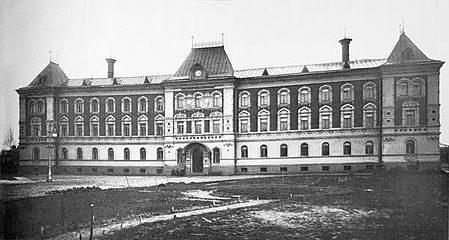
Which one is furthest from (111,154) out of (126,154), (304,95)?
(304,95)

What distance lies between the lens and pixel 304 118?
6742 mm

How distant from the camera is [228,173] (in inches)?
282

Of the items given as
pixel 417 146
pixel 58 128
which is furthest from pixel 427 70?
pixel 58 128

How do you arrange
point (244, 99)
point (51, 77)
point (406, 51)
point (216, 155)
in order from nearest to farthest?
point (406, 51) < point (51, 77) < point (216, 155) < point (244, 99)

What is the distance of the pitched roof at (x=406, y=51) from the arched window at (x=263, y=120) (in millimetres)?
3662

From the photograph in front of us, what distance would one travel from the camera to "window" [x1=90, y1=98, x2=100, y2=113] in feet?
17.4

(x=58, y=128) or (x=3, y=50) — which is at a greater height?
(x=3, y=50)

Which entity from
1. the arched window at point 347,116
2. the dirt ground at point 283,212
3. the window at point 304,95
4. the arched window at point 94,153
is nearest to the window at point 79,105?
the arched window at point 94,153

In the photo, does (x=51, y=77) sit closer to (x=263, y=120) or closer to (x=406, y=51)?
(x=263, y=120)

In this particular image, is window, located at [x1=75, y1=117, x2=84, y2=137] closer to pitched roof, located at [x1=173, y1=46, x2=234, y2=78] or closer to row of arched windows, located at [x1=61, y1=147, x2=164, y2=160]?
row of arched windows, located at [x1=61, y1=147, x2=164, y2=160]

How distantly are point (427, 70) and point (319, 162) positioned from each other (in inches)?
105

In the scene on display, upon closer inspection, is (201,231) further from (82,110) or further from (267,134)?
(267,134)

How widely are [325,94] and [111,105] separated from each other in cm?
358

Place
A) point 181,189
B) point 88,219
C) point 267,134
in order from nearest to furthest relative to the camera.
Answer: point 88,219 < point 181,189 < point 267,134
